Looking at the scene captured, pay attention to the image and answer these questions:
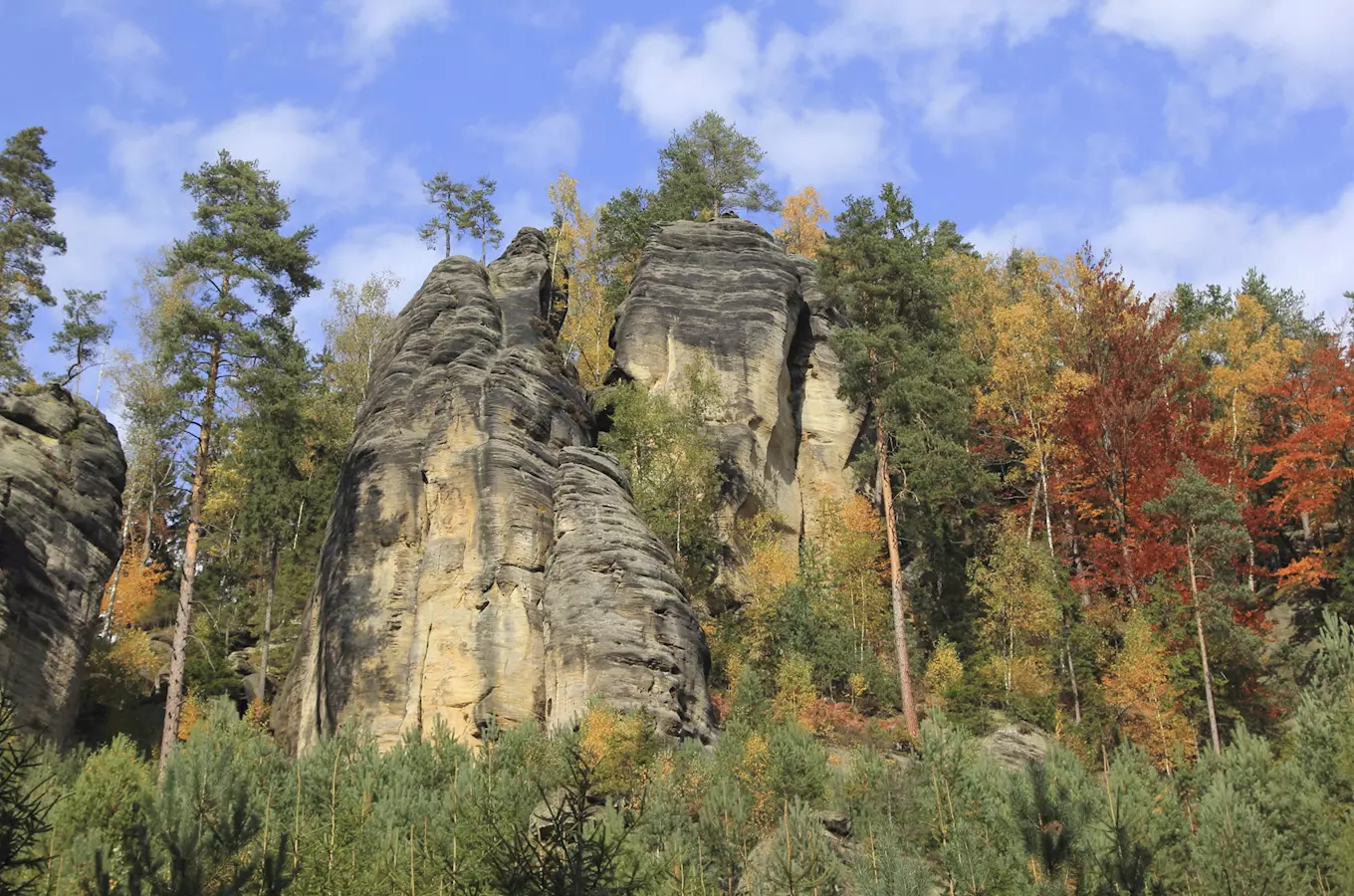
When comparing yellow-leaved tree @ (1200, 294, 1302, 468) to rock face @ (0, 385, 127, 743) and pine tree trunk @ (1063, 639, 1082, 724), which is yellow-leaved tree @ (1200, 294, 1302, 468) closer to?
pine tree trunk @ (1063, 639, 1082, 724)

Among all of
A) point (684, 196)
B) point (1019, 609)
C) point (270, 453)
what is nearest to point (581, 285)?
point (684, 196)

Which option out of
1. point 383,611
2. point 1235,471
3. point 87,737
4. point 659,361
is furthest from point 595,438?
point 1235,471

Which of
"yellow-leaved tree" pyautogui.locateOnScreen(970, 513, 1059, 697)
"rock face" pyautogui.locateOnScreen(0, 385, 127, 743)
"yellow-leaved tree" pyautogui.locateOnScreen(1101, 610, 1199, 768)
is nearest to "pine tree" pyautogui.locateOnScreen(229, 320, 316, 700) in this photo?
"rock face" pyautogui.locateOnScreen(0, 385, 127, 743)

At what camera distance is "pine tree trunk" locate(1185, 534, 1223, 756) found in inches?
1048

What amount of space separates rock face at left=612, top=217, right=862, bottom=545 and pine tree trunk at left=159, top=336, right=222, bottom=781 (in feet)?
55.1

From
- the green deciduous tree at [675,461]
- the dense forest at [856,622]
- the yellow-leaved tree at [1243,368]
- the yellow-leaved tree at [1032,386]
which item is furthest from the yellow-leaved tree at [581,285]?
the yellow-leaved tree at [1243,368]

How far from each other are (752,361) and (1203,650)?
763 inches

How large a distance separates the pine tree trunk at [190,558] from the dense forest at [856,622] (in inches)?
5.2

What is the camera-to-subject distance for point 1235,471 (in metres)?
36.8

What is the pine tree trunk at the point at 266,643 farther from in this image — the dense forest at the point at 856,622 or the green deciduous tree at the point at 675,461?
the green deciduous tree at the point at 675,461

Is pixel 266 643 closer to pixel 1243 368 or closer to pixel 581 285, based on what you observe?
pixel 581 285

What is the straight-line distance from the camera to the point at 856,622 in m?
35.2

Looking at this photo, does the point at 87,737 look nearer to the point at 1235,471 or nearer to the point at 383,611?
the point at 383,611

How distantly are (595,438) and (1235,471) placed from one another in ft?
70.6
